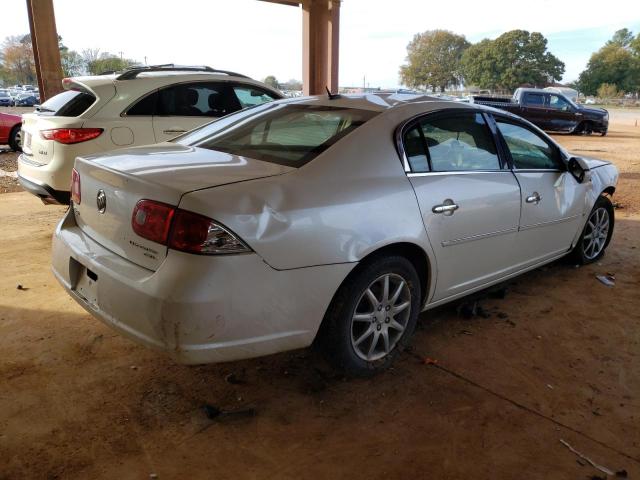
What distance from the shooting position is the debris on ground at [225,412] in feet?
8.25

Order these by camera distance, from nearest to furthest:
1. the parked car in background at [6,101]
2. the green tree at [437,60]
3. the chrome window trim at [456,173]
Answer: the chrome window trim at [456,173] < the parked car in background at [6,101] < the green tree at [437,60]

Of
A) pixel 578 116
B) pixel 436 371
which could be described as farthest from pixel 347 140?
pixel 578 116

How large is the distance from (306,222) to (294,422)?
98cm

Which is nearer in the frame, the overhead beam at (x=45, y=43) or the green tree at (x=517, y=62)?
the overhead beam at (x=45, y=43)

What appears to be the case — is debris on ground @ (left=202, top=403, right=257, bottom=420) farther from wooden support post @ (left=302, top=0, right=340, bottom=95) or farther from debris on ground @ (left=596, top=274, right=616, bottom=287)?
wooden support post @ (left=302, top=0, right=340, bottom=95)

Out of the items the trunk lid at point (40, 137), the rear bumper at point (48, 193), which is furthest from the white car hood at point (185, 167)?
the trunk lid at point (40, 137)

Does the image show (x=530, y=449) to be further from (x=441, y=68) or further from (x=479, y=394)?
(x=441, y=68)

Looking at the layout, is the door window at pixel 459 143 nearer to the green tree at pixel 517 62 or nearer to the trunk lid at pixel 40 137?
the trunk lid at pixel 40 137

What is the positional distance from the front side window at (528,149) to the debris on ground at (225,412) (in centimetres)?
244

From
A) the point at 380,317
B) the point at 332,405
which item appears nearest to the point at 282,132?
the point at 380,317

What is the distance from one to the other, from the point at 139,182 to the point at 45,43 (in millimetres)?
10640

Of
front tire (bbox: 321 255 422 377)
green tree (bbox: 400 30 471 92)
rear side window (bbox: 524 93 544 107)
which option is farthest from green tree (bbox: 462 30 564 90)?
front tire (bbox: 321 255 422 377)

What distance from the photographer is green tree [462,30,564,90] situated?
309 feet

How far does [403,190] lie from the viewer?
2.78 m
